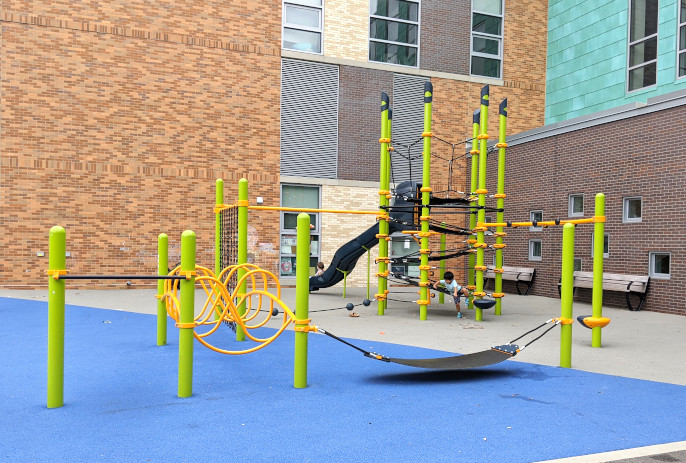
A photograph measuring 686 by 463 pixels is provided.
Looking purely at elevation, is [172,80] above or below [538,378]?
above

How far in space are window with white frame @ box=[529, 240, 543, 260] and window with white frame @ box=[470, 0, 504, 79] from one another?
20.7 feet

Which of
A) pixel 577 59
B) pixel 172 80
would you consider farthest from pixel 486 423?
pixel 577 59

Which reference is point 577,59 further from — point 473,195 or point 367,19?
point 473,195

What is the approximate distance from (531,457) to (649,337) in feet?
20.0

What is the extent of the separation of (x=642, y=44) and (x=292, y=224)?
36.9ft

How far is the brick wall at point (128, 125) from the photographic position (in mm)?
14391

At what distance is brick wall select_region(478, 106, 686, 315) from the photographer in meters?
11.7

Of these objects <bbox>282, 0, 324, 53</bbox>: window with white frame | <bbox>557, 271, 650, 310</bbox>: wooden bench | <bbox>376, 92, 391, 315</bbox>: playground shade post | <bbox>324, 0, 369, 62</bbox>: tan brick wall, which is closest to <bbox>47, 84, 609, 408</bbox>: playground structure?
<bbox>376, 92, 391, 315</bbox>: playground shade post

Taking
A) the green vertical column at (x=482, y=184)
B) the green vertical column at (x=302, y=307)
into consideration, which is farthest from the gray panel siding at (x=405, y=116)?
the green vertical column at (x=302, y=307)

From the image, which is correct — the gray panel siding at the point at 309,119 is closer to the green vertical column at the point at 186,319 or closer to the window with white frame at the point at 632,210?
the window with white frame at the point at 632,210

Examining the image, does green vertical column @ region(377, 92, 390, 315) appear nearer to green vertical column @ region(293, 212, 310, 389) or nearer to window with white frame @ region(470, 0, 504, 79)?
green vertical column @ region(293, 212, 310, 389)

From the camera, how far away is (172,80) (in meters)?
15.5

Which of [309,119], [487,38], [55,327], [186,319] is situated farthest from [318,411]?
[487,38]

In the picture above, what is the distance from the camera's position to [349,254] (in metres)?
13.1
